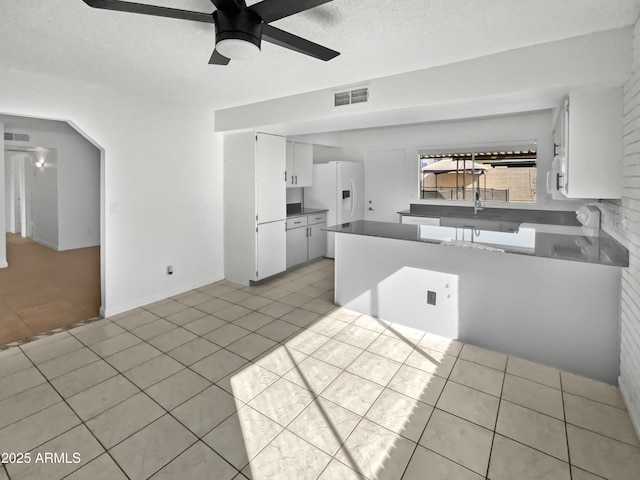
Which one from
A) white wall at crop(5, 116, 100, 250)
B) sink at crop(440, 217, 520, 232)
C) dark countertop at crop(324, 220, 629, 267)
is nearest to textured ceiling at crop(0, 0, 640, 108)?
dark countertop at crop(324, 220, 629, 267)

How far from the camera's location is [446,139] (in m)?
5.64

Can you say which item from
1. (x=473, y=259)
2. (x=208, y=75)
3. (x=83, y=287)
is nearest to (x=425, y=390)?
(x=473, y=259)

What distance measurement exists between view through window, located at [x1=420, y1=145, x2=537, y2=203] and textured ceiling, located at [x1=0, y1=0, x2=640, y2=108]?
310 cm

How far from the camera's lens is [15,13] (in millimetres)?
2029

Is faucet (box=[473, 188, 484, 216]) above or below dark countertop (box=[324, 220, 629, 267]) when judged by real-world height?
above

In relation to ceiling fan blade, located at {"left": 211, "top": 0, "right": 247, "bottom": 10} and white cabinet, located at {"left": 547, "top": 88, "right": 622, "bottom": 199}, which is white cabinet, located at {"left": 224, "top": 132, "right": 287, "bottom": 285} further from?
white cabinet, located at {"left": 547, "top": 88, "right": 622, "bottom": 199}

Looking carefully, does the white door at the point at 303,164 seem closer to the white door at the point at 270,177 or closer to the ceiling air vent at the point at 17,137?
the white door at the point at 270,177

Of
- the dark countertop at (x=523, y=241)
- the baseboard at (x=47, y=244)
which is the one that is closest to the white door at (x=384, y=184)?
the dark countertop at (x=523, y=241)

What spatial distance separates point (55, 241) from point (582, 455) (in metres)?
8.89

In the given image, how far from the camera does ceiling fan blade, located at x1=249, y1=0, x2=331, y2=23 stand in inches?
59.8

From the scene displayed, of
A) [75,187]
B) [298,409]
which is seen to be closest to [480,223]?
[298,409]

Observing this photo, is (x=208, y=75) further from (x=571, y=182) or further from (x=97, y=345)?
(x=571, y=182)

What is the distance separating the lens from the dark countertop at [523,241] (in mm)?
2447

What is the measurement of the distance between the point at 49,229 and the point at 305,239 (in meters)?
5.92
